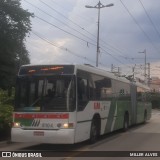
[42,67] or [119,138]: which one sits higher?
[42,67]

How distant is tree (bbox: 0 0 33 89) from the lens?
39.4m

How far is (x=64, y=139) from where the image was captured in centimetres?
1426

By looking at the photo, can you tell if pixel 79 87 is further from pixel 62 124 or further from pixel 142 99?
pixel 142 99

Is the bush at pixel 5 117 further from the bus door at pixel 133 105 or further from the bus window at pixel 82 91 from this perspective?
the bus door at pixel 133 105

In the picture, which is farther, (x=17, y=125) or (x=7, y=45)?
(x=7, y=45)

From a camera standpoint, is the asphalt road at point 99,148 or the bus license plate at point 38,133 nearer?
the asphalt road at point 99,148

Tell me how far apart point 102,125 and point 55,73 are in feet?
12.9

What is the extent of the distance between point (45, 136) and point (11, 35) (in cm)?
2729

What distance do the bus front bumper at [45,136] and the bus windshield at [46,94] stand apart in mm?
730

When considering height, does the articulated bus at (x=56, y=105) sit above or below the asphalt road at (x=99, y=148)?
above

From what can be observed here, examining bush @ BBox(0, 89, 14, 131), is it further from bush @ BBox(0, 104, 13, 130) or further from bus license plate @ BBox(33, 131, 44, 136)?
bus license plate @ BBox(33, 131, 44, 136)

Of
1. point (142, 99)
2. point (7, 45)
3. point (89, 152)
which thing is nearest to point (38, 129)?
point (89, 152)

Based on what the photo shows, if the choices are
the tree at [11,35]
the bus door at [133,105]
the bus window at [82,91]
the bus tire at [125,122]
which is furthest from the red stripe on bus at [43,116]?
the tree at [11,35]

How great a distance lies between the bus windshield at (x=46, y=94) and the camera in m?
14.7
